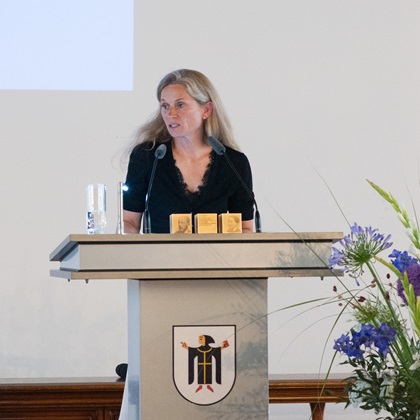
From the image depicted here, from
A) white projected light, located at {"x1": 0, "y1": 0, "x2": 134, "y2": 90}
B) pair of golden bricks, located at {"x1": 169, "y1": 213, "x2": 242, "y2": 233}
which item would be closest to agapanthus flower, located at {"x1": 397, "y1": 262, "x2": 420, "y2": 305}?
pair of golden bricks, located at {"x1": 169, "y1": 213, "x2": 242, "y2": 233}

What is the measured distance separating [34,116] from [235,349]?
2.64 meters

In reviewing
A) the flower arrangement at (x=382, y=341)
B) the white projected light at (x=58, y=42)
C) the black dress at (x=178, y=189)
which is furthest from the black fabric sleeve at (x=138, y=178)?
the white projected light at (x=58, y=42)

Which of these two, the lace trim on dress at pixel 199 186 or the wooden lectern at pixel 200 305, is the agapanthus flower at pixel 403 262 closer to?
the wooden lectern at pixel 200 305

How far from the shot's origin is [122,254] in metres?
2.18

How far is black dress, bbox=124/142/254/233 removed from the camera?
112 inches

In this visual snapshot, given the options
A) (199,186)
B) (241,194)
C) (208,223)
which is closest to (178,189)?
(199,186)

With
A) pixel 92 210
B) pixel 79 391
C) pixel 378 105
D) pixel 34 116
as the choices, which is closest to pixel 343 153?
pixel 378 105

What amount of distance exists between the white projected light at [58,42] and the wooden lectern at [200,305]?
2.33 metres

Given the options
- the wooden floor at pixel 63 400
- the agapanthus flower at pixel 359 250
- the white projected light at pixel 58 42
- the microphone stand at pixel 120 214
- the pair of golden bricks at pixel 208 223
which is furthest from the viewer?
the white projected light at pixel 58 42

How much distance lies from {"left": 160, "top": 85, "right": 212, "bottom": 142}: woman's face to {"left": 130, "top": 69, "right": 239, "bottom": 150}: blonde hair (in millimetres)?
21

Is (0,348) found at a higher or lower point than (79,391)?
higher

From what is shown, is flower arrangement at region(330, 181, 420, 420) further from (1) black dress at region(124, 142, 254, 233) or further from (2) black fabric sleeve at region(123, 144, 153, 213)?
(2) black fabric sleeve at region(123, 144, 153, 213)

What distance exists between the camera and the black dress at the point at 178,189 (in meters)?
2.85

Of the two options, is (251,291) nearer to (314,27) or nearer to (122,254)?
(122,254)
